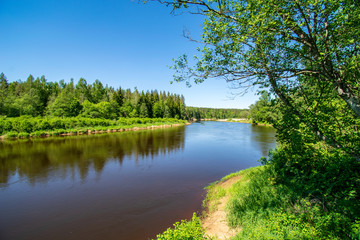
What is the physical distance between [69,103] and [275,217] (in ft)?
182

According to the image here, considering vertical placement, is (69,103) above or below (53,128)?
above

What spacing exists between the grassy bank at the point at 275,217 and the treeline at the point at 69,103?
49718mm

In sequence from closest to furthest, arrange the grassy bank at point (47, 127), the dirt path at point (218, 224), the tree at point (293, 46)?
the tree at point (293, 46), the dirt path at point (218, 224), the grassy bank at point (47, 127)

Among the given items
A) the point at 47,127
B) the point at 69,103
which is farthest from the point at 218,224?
the point at 69,103

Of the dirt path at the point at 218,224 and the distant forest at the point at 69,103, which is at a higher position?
the distant forest at the point at 69,103

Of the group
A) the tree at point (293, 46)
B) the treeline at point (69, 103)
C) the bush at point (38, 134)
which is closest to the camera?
the tree at point (293, 46)

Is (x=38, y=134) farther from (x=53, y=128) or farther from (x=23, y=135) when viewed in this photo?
(x=53, y=128)

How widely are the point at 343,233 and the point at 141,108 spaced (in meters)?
66.0

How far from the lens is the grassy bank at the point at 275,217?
3.81 m

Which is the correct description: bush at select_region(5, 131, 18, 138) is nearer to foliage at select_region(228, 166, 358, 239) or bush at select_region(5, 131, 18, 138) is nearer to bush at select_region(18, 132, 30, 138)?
bush at select_region(18, 132, 30, 138)

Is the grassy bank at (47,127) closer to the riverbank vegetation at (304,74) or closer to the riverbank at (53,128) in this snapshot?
the riverbank at (53,128)

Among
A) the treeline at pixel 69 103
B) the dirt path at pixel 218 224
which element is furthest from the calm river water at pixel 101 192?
the treeline at pixel 69 103

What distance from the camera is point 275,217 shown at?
4961mm

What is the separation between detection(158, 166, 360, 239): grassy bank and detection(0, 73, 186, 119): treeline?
49.7 m
